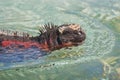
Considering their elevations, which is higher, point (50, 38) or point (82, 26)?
point (82, 26)

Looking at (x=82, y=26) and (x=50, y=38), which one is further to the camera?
(x=82, y=26)

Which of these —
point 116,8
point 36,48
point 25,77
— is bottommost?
point 25,77

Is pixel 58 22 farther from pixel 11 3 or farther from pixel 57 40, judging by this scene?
pixel 57 40

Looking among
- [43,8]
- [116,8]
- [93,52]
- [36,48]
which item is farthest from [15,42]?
[116,8]
